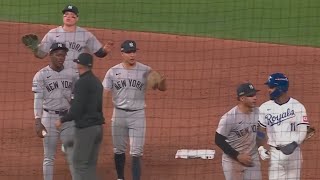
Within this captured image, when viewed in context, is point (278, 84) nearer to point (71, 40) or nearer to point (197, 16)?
point (71, 40)

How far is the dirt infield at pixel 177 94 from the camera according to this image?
10266 millimetres

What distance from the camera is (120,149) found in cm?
951

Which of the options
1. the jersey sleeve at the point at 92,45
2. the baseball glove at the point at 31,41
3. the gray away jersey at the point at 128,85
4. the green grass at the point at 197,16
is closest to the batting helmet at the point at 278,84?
the gray away jersey at the point at 128,85

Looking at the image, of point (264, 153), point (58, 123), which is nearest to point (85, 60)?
point (58, 123)

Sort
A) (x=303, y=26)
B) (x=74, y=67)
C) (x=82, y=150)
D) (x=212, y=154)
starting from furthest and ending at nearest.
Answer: (x=303, y=26)
(x=212, y=154)
(x=74, y=67)
(x=82, y=150)

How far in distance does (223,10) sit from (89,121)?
8785 millimetres

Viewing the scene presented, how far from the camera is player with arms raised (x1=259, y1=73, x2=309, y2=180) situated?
8516mm

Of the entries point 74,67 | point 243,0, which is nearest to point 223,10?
point 243,0

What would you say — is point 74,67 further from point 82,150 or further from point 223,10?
point 223,10

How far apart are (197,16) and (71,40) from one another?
23.0 ft

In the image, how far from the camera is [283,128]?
8.55m

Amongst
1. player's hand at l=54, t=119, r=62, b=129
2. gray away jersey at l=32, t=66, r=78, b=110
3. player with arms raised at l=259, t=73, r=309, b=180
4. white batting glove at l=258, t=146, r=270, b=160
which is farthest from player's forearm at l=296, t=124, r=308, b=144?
gray away jersey at l=32, t=66, r=78, b=110

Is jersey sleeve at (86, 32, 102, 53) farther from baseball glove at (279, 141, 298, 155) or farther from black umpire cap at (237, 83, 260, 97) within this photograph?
baseball glove at (279, 141, 298, 155)

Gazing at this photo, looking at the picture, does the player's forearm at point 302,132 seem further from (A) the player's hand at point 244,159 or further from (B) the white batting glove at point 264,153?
(A) the player's hand at point 244,159
